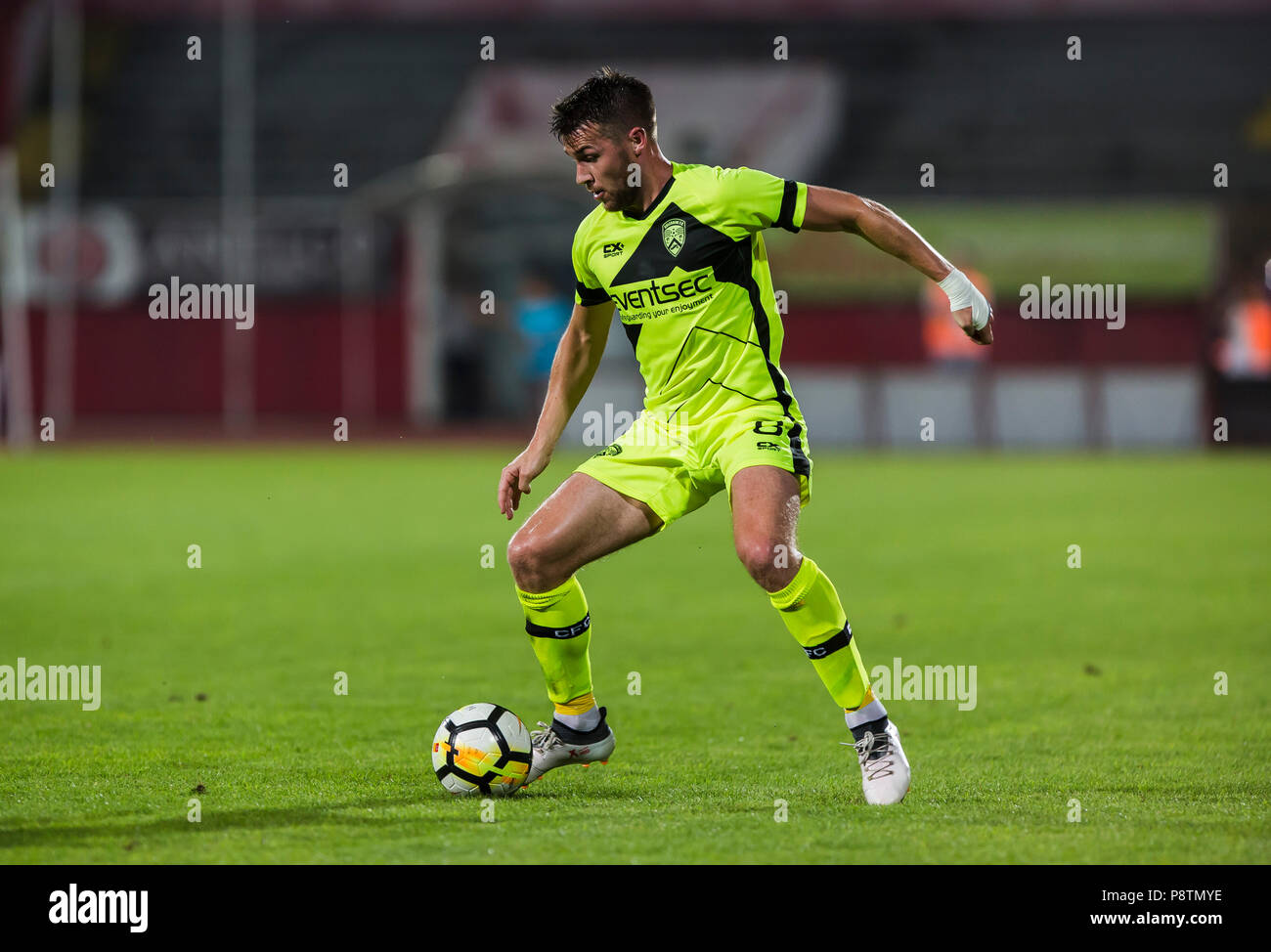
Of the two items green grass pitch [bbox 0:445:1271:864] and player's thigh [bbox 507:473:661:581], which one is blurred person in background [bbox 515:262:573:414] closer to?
green grass pitch [bbox 0:445:1271:864]

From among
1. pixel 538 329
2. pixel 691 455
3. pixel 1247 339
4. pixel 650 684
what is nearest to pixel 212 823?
pixel 691 455

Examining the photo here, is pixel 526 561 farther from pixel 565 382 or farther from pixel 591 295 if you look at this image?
pixel 591 295

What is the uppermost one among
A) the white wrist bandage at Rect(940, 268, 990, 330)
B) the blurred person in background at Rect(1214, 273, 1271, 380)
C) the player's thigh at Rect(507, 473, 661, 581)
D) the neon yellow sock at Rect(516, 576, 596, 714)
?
the blurred person in background at Rect(1214, 273, 1271, 380)

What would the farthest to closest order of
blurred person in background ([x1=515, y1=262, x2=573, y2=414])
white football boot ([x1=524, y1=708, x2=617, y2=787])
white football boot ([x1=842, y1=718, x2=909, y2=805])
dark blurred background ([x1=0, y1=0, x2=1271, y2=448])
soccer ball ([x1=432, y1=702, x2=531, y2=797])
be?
dark blurred background ([x1=0, y1=0, x2=1271, y2=448]), blurred person in background ([x1=515, y1=262, x2=573, y2=414]), white football boot ([x1=524, y1=708, x2=617, y2=787]), soccer ball ([x1=432, y1=702, x2=531, y2=797]), white football boot ([x1=842, y1=718, x2=909, y2=805])

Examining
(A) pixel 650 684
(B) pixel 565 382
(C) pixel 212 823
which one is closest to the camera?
(C) pixel 212 823

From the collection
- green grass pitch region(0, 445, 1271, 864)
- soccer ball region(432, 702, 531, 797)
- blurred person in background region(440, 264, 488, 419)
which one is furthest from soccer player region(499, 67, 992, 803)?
blurred person in background region(440, 264, 488, 419)

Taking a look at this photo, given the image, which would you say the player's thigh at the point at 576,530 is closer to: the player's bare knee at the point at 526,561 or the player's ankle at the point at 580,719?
the player's bare knee at the point at 526,561

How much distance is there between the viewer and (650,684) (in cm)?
779

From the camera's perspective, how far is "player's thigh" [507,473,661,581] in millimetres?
5617

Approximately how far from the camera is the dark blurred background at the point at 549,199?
2559cm

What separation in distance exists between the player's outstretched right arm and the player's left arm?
85 centimetres

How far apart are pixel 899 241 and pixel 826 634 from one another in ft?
4.10

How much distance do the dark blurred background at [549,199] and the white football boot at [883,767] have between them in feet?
62.6

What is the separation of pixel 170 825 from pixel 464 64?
2893 centimetres
